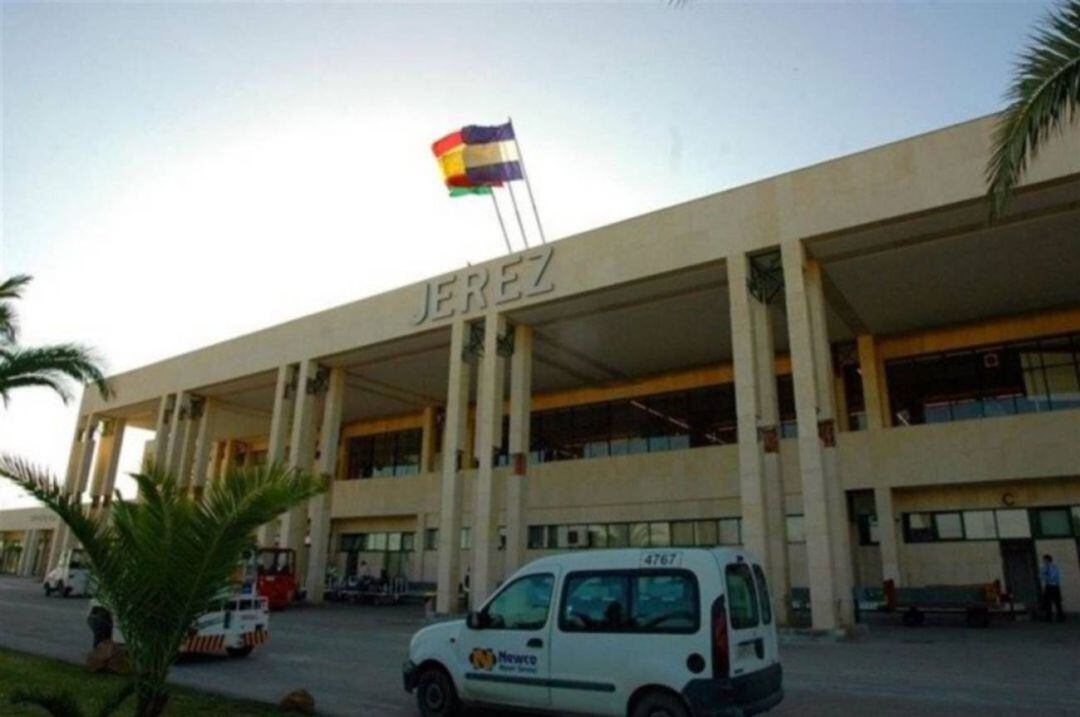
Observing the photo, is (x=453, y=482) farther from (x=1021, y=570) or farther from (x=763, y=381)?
(x=1021, y=570)

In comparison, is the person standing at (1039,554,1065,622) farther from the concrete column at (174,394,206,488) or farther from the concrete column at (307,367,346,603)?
the concrete column at (174,394,206,488)

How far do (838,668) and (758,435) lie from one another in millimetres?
7422

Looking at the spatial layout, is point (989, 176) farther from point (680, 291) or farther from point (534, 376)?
point (534, 376)

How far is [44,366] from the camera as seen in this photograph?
1490 cm

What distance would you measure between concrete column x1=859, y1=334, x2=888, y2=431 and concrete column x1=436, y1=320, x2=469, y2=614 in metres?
14.1

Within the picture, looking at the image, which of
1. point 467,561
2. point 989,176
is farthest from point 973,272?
point 467,561

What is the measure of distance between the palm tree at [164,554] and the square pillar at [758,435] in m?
14.3

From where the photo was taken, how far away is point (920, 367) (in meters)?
26.7

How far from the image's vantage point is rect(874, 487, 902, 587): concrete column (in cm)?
2375

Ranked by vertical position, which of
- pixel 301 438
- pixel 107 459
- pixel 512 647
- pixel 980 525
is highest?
pixel 107 459

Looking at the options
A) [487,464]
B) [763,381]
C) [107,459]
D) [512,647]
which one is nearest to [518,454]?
[487,464]

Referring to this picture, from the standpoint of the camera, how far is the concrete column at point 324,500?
29.9m

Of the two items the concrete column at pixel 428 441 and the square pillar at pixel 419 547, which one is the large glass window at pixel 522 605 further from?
the concrete column at pixel 428 441

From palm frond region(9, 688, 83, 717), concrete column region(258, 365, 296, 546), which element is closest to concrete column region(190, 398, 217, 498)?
concrete column region(258, 365, 296, 546)
